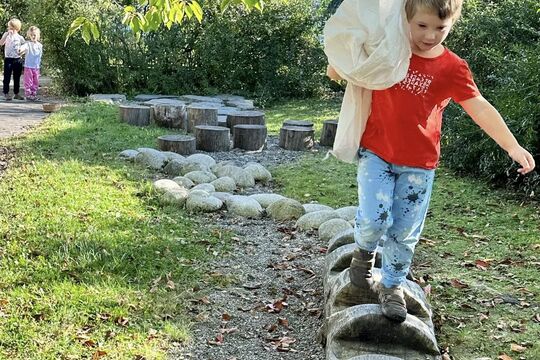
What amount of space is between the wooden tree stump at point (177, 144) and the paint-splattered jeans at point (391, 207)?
5552 millimetres

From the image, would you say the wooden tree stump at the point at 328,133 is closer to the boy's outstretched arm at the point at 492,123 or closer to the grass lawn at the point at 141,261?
the grass lawn at the point at 141,261

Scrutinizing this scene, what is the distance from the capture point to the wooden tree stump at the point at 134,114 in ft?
33.7

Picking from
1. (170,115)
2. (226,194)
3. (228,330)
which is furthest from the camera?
(170,115)

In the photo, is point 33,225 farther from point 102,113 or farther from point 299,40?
point 299,40

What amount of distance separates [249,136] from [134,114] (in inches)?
80.3

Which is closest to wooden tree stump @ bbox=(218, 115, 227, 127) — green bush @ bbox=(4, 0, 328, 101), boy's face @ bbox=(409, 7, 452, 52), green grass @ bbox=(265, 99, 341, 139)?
green grass @ bbox=(265, 99, 341, 139)

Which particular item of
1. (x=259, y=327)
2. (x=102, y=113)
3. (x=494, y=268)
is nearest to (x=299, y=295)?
(x=259, y=327)

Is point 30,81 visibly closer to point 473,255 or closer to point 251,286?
point 251,286

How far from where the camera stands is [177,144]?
8594mm

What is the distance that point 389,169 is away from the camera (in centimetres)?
311

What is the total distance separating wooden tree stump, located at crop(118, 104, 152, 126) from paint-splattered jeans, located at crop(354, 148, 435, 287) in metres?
7.51

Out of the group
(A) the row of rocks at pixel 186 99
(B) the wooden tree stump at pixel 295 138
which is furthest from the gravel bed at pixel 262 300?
(A) the row of rocks at pixel 186 99

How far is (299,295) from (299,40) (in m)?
10.8

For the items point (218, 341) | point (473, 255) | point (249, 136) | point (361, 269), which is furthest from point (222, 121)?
point (361, 269)
